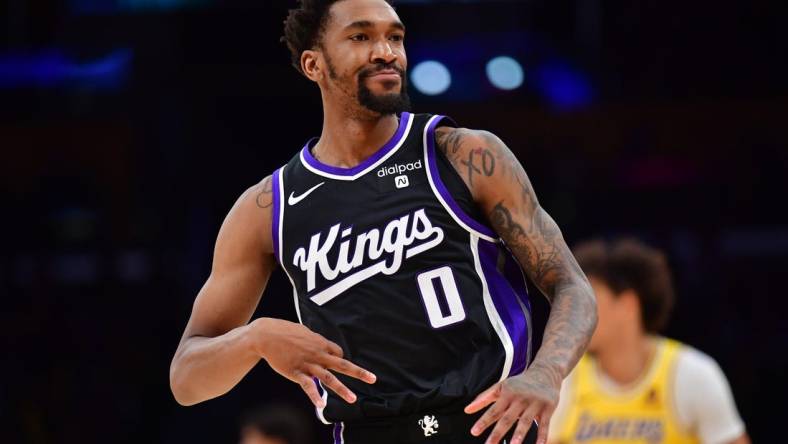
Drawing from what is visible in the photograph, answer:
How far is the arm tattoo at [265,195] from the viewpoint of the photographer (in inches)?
153

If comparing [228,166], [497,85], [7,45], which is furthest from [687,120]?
[7,45]

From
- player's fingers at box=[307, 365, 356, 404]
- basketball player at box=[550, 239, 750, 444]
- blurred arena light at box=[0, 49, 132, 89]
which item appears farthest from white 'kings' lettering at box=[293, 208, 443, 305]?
blurred arena light at box=[0, 49, 132, 89]

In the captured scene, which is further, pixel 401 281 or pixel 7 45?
pixel 7 45

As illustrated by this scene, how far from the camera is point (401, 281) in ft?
11.7

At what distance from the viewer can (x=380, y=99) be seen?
3719 millimetres

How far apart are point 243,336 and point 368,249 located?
1.55 feet

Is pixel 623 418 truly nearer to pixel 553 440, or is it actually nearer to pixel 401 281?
pixel 553 440

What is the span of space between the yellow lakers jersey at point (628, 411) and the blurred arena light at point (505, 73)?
5901mm

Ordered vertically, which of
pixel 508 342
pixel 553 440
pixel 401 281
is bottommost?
pixel 553 440

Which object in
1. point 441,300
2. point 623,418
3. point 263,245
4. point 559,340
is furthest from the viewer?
point 623,418

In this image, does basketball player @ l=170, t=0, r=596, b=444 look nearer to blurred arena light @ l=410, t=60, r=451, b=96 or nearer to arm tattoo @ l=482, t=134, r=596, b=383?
arm tattoo @ l=482, t=134, r=596, b=383

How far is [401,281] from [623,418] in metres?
2.30

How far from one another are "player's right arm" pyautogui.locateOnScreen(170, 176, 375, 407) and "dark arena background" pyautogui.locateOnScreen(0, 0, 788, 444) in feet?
23.2

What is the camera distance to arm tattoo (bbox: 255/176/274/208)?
389 centimetres
